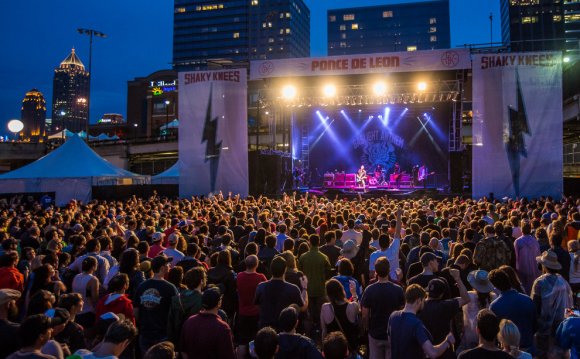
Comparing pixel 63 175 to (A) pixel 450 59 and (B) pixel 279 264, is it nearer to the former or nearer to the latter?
(A) pixel 450 59

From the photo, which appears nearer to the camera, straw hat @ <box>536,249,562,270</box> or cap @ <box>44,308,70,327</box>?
cap @ <box>44,308,70,327</box>

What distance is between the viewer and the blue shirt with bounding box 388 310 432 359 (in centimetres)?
330

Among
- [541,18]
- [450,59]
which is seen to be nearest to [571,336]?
[450,59]

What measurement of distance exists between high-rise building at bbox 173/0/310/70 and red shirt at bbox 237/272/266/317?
125m

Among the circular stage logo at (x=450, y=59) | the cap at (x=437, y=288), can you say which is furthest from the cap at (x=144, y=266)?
the circular stage logo at (x=450, y=59)

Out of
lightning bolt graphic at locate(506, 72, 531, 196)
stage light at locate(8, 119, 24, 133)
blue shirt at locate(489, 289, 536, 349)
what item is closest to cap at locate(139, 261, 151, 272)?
blue shirt at locate(489, 289, 536, 349)

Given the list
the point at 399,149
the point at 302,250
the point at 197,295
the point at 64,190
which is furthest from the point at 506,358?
the point at 399,149

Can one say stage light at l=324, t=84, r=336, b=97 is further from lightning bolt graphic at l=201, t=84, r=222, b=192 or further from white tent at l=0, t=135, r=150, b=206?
white tent at l=0, t=135, r=150, b=206

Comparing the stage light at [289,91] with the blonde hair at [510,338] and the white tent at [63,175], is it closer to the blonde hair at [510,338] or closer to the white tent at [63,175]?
the white tent at [63,175]

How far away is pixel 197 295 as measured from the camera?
4.16m

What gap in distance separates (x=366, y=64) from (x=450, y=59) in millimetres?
3316

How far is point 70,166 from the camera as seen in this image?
21.1 m

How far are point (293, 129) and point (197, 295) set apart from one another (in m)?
23.9

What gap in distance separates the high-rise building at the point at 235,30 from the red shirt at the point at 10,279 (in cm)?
12442
